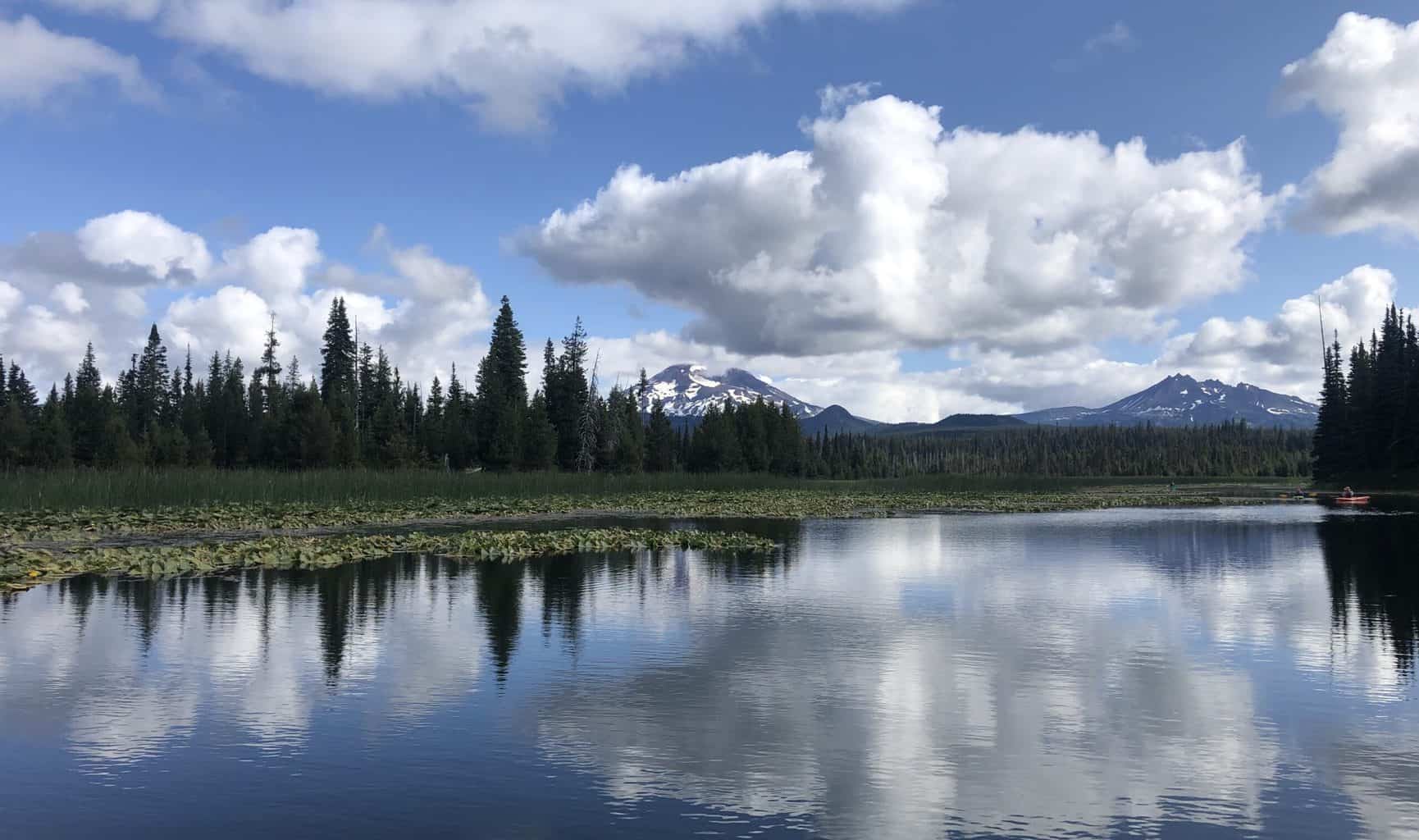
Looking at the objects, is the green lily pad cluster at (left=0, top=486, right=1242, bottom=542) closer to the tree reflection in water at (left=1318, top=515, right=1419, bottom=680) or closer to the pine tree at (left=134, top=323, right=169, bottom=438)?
the tree reflection in water at (left=1318, top=515, right=1419, bottom=680)

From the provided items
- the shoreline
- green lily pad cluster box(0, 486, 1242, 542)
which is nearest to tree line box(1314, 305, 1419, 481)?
green lily pad cluster box(0, 486, 1242, 542)

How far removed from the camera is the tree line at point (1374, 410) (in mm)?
96938

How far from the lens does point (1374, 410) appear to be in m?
104

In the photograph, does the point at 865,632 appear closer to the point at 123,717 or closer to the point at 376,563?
the point at 123,717

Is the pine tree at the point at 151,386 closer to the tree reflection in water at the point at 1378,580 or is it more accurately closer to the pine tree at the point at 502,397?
the pine tree at the point at 502,397

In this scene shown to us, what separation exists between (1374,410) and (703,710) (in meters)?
116

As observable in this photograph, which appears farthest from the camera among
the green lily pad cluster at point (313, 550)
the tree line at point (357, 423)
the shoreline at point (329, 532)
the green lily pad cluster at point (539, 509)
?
the tree line at point (357, 423)

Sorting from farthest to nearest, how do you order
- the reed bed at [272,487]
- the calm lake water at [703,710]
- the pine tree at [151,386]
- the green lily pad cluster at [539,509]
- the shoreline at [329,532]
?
the pine tree at [151,386] → the reed bed at [272,487] → the green lily pad cluster at [539,509] → the shoreline at [329,532] → the calm lake water at [703,710]

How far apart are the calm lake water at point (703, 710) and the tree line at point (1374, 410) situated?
89.3 metres

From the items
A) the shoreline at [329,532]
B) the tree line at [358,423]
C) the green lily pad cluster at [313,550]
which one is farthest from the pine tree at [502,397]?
the green lily pad cluster at [313,550]

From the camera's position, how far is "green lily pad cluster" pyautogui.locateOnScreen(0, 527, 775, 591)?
25.7m

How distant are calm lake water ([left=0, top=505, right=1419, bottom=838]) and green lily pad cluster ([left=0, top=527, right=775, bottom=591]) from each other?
185 centimetres

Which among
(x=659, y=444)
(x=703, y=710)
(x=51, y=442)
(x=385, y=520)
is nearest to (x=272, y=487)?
(x=385, y=520)

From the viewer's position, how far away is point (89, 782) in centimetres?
980
